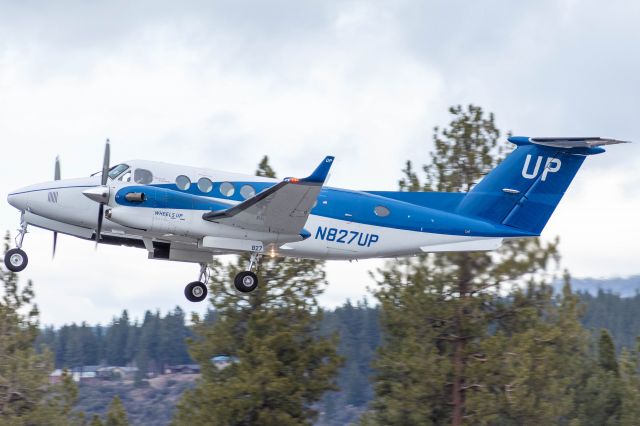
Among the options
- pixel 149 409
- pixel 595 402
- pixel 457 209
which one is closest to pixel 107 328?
pixel 149 409

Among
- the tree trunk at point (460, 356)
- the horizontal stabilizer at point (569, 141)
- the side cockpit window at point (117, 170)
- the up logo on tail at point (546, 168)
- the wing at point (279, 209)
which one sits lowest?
the tree trunk at point (460, 356)

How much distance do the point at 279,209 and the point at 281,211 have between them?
88 millimetres

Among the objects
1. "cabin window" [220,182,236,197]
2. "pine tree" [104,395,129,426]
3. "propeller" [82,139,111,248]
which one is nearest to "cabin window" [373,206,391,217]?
"cabin window" [220,182,236,197]

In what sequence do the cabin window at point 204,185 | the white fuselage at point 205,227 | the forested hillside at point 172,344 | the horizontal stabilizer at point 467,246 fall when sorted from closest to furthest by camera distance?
the white fuselage at point 205,227 < the cabin window at point 204,185 < the horizontal stabilizer at point 467,246 < the forested hillside at point 172,344

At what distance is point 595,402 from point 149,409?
3759 inches

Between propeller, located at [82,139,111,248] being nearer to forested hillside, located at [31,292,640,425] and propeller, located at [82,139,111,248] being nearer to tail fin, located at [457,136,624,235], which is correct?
tail fin, located at [457,136,624,235]

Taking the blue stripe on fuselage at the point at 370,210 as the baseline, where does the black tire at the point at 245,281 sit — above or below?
below

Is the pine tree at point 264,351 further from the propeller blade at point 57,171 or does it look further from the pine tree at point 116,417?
the propeller blade at point 57,171

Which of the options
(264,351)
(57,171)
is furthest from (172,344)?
(57,171)

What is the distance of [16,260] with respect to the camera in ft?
75.6

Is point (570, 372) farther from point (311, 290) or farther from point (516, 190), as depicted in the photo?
point (516, 190)

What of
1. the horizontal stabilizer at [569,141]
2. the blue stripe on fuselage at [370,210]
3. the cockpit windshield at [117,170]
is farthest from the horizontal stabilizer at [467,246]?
the cockpit windshield at [117,170]

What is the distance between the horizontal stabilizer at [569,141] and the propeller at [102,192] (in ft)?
34.9

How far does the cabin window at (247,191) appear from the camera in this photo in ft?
77.3
